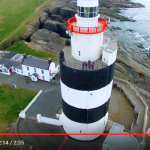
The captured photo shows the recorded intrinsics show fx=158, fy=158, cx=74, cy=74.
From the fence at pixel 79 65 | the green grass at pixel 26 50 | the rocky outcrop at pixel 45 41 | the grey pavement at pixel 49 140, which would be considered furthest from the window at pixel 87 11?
the rocky outcrop at pixel 45 41

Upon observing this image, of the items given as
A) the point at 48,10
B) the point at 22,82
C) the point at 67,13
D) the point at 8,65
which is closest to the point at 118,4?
the point at 67,13

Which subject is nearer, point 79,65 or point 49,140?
point 79,65

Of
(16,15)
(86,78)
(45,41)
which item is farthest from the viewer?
(16,15)

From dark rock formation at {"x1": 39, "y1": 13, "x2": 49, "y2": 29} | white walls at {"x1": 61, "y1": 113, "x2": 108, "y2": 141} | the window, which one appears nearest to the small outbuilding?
white walls at {"x1": 61, "y1": 113, "x2": 108, "y2": 141}

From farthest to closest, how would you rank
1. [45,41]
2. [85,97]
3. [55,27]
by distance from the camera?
[55,27] < [45,41] < [85,97]

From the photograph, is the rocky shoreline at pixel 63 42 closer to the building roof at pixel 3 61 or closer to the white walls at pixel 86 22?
the building roof at pixel 3 61

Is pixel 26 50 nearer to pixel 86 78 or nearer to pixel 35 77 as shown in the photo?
pixel 35 77

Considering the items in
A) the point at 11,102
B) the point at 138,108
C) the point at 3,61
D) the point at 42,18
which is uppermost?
the point at 42,18
